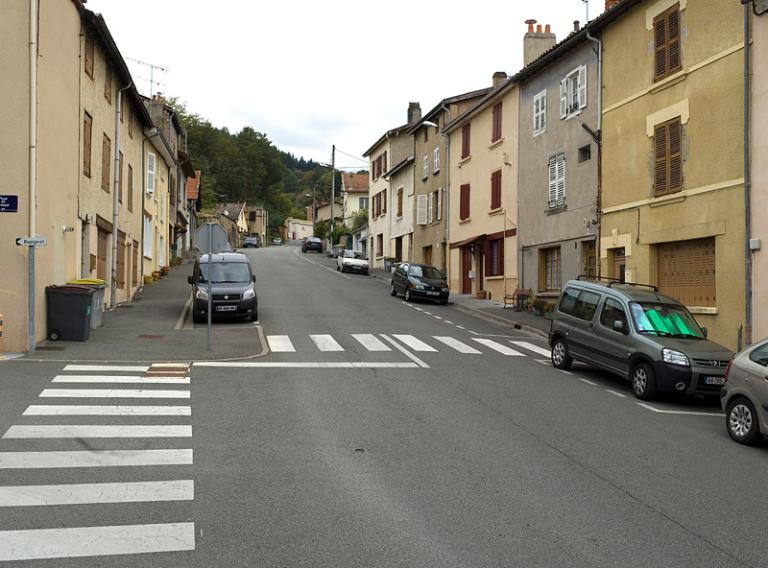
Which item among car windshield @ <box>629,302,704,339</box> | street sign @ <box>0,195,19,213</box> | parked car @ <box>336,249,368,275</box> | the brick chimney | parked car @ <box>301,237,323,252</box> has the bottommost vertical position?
car windshield @ <box>629,302,704,339</box>

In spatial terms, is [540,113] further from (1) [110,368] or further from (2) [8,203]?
(1) [110,368]

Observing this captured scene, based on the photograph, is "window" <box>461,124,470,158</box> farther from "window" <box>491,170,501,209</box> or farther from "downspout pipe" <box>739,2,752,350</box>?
"downspout pipe" <box>739,2,752,350</box>

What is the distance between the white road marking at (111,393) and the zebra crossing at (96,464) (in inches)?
0.5

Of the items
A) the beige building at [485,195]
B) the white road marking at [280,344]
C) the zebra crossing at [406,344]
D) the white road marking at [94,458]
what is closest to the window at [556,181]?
the beige building at [485,195]

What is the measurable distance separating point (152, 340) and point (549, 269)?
14.4 metres

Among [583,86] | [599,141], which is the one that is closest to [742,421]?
[599,141]

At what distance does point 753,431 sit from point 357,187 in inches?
2796

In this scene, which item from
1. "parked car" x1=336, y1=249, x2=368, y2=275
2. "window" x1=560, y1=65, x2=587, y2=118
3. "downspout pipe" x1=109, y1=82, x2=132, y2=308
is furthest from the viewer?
"parked car" x1=336, y1=249, x2=368, y2=275

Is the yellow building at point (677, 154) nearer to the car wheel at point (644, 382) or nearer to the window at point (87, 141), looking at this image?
the car wheel at point (644, 382)

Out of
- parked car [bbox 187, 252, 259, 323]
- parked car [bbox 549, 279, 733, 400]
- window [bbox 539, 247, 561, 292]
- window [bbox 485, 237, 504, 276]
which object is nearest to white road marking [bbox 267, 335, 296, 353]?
parked car [bbox 187, 252, 259, 323]

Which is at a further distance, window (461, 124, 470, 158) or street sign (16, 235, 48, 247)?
window (461, 124, 470, 158)

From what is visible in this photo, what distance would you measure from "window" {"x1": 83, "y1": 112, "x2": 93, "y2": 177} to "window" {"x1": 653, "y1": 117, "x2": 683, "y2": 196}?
1447cm

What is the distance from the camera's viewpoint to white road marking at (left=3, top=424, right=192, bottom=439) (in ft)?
25.0

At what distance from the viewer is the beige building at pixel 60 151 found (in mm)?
13719
